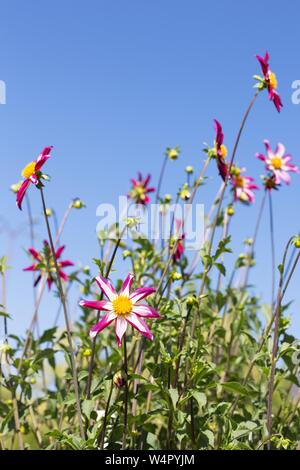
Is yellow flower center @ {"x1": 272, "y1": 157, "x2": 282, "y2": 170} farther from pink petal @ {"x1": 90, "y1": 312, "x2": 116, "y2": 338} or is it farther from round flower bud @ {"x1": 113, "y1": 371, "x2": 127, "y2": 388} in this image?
pink petal @ {"x1": 90, "y1": 312, "x2": 116, "y2": 338}

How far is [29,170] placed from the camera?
1.69 m

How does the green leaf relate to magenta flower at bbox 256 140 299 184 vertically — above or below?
below

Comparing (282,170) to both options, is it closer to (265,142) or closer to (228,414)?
(265,142)

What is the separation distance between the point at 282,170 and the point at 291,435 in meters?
0.99

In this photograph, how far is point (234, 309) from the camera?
2.72 meters

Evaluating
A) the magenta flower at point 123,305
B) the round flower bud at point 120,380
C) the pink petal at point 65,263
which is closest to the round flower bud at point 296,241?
the magenta flower at point 123,305

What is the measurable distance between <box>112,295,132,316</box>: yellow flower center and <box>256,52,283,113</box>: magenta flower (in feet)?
2.60

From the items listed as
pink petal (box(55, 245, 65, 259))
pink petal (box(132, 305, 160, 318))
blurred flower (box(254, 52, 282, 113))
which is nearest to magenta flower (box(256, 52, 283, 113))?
blurred flower (box(254, 52, 282, 113))

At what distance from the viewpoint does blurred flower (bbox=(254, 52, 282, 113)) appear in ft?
6.50

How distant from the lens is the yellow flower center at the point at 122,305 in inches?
61.9

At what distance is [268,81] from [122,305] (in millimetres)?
838

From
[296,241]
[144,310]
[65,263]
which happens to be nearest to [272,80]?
[296,241]

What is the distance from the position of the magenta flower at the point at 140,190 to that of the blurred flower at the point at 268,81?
3.36ft
